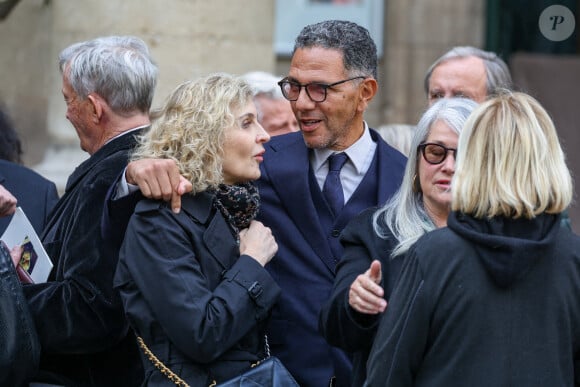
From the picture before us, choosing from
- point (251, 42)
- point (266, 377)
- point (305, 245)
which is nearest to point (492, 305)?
point (266, 377)

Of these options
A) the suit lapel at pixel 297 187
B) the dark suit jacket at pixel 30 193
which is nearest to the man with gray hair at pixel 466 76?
the suit lapel at pixel 297 187

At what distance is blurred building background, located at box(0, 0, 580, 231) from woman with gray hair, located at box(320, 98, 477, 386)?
2.56m

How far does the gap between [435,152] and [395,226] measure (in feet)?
0.87

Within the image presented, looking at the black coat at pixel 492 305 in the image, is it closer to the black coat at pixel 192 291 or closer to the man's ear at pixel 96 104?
the black coat at pixel 192 291

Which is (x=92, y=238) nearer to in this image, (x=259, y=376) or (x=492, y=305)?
(x=259, y=376)

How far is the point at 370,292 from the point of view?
142 inches

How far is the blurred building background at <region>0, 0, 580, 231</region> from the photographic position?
720 cm

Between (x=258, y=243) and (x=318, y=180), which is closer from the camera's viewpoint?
(x=258, y=243)

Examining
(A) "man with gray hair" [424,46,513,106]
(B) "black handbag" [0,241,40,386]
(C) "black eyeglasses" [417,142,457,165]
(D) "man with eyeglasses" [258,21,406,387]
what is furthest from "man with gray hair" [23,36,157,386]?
(A) "man with gray hair" [424,46,513,106]

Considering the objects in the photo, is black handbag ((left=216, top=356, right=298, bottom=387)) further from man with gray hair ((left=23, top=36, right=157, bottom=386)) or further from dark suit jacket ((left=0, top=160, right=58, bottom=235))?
dark suit jacket ((left=0, top=160, right=58, bottom=235))

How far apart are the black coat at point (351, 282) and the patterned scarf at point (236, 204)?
14.6 inches

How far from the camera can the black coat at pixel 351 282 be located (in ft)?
12.3

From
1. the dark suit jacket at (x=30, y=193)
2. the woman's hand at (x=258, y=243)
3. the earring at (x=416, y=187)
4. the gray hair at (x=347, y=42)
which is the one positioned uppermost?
the gray hair at (x=347, y=42)

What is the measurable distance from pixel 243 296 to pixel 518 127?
3.54 feet
